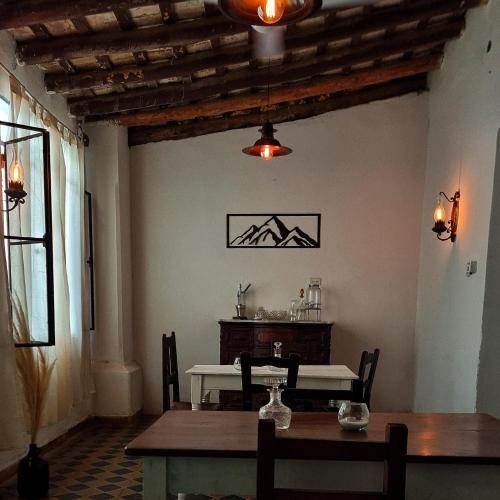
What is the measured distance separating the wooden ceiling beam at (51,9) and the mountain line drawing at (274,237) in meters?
2.81

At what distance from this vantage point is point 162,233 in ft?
17.4

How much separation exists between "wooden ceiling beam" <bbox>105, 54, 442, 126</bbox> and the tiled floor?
10.3 ft

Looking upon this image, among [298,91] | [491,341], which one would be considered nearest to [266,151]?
[298,91]

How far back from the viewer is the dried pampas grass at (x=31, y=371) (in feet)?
9.93

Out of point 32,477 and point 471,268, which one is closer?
point 32,477

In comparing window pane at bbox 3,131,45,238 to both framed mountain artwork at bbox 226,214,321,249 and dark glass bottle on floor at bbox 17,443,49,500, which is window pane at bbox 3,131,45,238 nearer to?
dark glass bottle on floor at bbox 17,443,49,500

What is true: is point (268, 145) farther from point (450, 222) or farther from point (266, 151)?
point (450, 222)

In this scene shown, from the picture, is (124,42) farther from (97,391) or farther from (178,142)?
(97,391)

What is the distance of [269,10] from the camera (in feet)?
5.73

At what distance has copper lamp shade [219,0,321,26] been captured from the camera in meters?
1.73

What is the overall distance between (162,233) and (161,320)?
100 cm

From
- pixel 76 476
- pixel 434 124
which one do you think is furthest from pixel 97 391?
pixel 434 124

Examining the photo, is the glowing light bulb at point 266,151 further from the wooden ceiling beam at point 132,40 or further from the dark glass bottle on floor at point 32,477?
the dark glass bottle on floor at point 32,477

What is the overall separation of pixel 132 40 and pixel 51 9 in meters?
0.61
